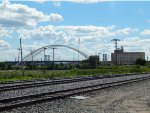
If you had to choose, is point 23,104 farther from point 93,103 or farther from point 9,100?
point 93,103

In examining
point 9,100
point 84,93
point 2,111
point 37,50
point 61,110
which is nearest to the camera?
point 2,111

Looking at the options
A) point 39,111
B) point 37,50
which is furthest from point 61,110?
point 37,50

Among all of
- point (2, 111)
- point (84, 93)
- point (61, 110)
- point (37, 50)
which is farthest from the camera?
point (37, 50)

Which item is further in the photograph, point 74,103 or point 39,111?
point 74,103

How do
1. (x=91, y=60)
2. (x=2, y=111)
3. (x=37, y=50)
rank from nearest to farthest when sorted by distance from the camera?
(x=2, y=111)
(x=91, y=60)
(x=37, y=50)

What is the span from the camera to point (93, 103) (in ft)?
53.2

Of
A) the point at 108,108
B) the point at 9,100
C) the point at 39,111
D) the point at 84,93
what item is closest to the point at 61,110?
the point at 39,111

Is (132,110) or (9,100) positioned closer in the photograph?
(132,110)

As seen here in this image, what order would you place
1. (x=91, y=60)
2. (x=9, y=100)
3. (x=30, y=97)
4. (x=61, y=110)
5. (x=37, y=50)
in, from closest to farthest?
(x=61, y=110) → (x=9, y=100) → (x=30, y=97) → (x=91, y=60) → (x=37, y=50)

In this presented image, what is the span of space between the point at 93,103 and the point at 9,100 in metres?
3.73

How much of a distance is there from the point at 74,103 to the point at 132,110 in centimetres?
300

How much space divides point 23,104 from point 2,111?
5.29 feet

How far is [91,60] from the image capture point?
463 ft

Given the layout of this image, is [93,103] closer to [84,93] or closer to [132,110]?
[132,110]
